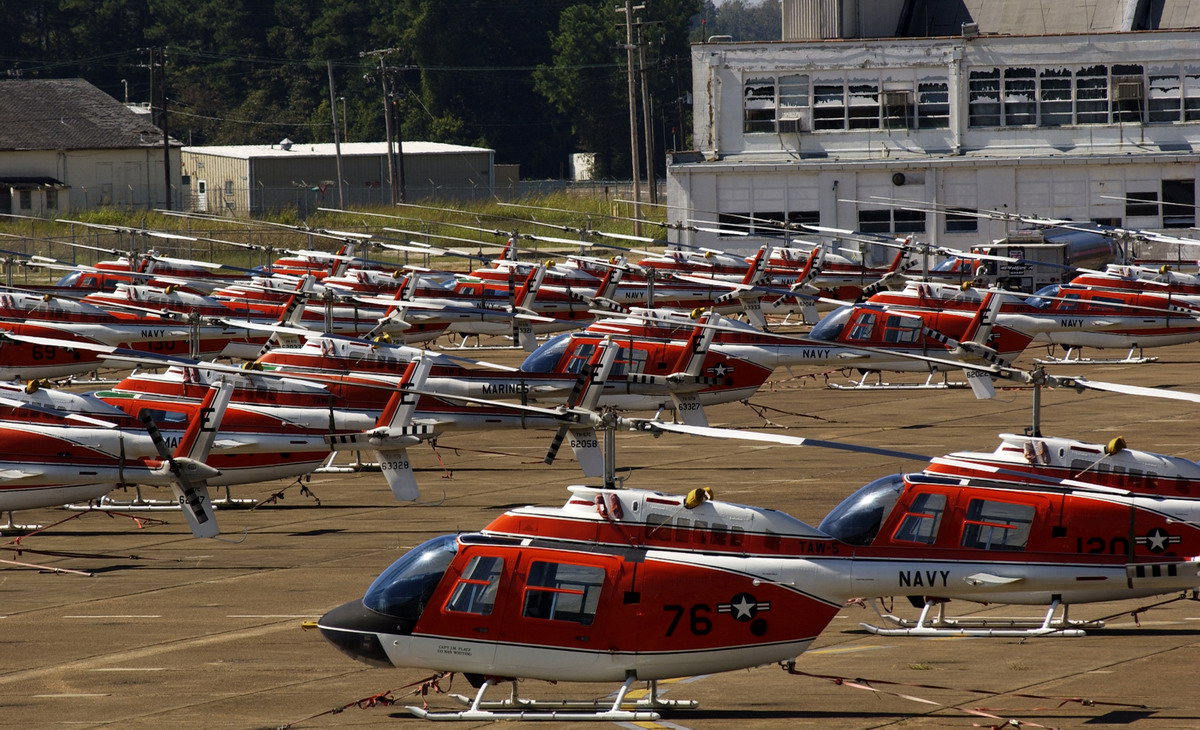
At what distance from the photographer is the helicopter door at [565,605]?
56.9ft

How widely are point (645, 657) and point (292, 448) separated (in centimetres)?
1472

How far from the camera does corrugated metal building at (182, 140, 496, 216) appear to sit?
10956 centimetres

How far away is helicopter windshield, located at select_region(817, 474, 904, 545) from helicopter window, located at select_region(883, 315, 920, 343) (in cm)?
2389

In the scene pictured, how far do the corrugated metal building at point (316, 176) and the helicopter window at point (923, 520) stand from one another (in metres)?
86.9

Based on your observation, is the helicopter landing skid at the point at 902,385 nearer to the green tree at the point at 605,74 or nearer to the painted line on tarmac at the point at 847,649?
the painted line on tarmac at the point at 847,649

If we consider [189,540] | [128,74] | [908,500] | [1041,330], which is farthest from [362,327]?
Result: [128,74]

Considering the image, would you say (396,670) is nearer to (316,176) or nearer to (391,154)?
(391,154)

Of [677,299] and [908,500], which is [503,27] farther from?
[908,500]

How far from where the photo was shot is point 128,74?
141 metres

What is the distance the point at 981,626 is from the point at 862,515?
8.25ft

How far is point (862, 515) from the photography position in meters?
19.6

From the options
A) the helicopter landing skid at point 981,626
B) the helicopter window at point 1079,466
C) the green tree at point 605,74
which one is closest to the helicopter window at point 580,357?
the helicopter window at point 1079,466

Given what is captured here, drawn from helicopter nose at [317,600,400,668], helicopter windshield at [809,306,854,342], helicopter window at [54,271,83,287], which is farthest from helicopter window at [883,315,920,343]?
helicopter window at [54,271,83,287]

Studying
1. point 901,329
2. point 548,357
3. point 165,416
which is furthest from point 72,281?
point 901,329
